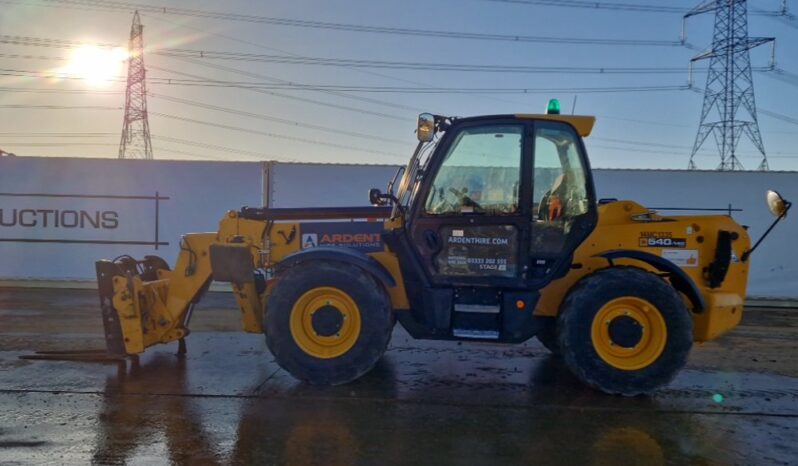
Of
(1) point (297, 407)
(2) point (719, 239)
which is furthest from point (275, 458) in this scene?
(2) point (719, 239)

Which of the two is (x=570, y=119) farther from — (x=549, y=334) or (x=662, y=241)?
(x=549, y=334)

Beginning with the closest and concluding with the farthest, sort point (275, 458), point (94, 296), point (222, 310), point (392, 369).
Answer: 1. point (275, 458)
2. point (392, 369)
3. point (222, 310)
4. point (94, 296)

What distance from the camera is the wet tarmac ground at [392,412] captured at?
155 inches

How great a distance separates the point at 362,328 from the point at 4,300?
26.0ft

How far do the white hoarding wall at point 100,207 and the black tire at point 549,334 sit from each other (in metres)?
6.98

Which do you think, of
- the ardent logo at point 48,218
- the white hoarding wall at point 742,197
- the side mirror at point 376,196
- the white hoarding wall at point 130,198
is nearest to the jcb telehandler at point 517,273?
the side mirror at point 376,196

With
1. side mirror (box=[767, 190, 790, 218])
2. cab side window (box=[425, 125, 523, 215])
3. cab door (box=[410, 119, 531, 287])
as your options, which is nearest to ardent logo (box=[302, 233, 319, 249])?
cab door (box=[410, 119, 531, 287])

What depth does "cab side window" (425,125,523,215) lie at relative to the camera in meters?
5.21

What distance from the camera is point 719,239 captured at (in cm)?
532

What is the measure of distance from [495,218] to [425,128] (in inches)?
36.8

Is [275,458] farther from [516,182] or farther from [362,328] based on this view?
[516,182]

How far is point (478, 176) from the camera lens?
207 inches

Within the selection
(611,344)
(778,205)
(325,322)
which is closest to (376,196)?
(325,322)

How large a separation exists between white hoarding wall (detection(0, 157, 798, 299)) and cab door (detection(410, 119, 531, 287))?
6.43m
